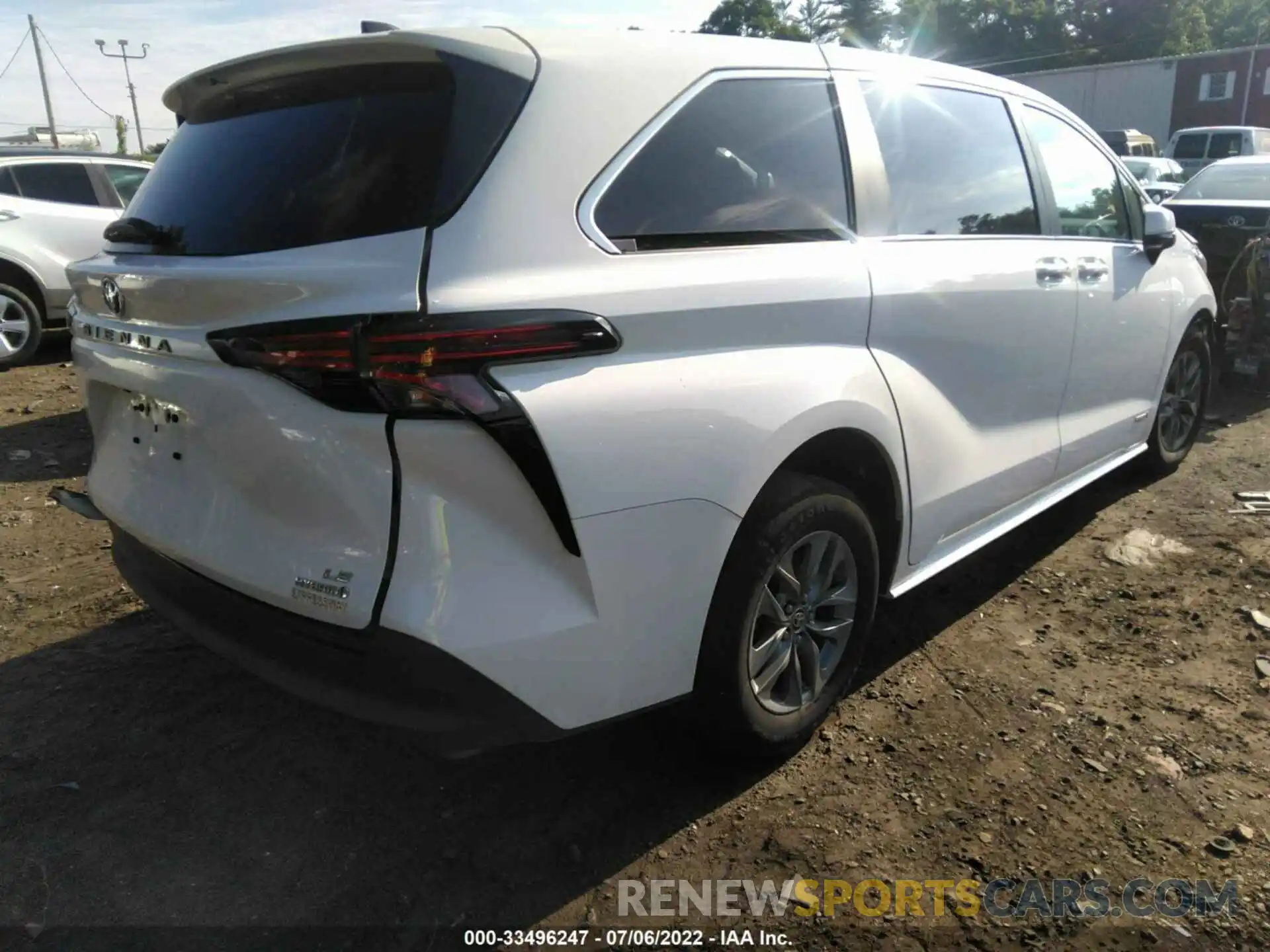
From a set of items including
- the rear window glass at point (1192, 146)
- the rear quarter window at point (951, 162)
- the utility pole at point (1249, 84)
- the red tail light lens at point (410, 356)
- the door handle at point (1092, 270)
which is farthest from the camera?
the utility pole at point (1249, 84)

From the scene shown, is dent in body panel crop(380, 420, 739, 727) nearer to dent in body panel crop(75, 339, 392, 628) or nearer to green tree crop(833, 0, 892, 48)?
dent in body panel crop(75, 339, 392, 628)

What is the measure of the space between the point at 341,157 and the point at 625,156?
618mm

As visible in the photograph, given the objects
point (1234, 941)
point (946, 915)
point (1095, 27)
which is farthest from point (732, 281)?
point (1095, 27)

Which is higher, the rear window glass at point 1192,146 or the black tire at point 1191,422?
the rear window glass at point 1192,146

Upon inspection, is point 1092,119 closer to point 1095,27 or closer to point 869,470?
point 1095,27

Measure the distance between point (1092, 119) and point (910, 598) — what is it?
137 ft

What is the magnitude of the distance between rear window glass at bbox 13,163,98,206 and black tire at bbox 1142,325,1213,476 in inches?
330

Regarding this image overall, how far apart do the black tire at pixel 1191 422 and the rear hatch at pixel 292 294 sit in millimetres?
3948

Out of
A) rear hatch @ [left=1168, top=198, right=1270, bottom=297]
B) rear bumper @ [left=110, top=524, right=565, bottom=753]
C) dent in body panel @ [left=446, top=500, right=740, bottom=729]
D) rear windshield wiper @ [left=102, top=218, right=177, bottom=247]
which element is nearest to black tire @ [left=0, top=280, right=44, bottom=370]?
rear windshield wiper @ [left=102, top=218, right=177, bottom=247]

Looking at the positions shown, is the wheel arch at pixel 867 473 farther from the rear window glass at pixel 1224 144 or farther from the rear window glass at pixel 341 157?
the rear window glass at pixel 1224 144

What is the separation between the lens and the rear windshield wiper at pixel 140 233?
7.80 ft

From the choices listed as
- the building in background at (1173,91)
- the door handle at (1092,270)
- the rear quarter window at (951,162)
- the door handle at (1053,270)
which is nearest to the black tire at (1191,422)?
the door handle at (1092,270)

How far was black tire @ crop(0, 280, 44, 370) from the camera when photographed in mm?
7750

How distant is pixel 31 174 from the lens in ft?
27.0
